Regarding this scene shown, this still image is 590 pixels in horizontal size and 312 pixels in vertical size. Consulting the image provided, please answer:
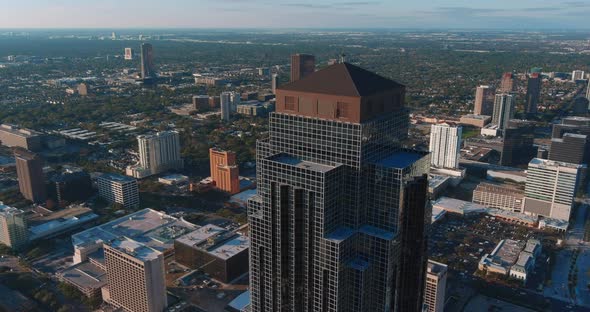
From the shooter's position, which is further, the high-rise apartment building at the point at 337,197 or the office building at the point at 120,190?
the office building at the point at 120,190

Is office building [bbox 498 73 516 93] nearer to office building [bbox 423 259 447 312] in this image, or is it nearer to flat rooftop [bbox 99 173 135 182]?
flat rooftop [bbox 99 173 135 182]

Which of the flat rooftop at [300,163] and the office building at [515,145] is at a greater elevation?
the flat rooftop at [300,163]

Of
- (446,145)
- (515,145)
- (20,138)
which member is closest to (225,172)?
(446,145)

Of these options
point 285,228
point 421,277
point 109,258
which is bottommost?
point 109,258

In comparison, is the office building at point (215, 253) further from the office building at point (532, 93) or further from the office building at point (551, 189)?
the office building at point (532, 93)

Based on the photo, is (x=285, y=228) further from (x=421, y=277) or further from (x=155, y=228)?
(x=155, y=228)

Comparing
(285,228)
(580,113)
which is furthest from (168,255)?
(580,113)

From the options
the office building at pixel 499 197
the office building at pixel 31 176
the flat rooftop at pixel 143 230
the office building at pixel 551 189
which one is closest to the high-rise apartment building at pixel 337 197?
the flat rooftop at pixel 143 230
